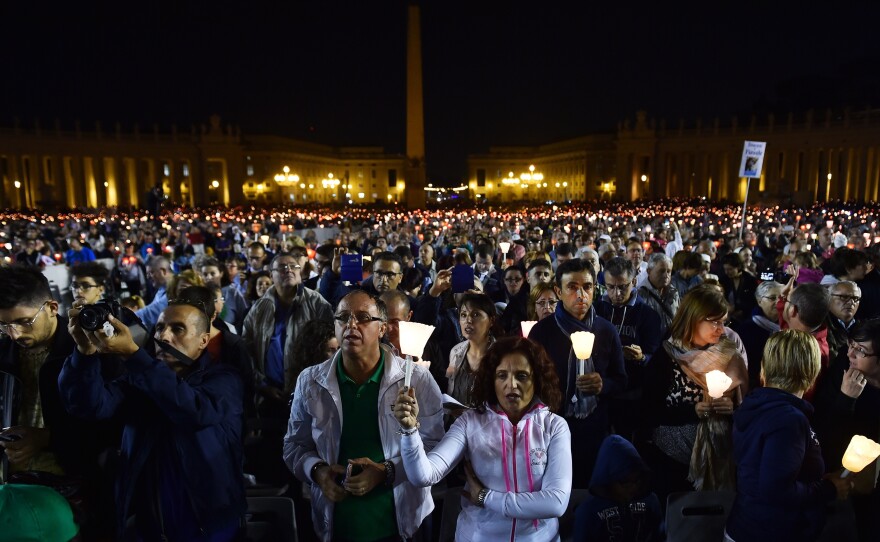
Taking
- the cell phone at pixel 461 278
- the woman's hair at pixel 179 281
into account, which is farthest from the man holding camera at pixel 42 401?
the cell phone at pixel 461 278

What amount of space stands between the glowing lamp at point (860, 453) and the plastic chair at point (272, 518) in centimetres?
287

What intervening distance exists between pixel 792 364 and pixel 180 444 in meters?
3.00

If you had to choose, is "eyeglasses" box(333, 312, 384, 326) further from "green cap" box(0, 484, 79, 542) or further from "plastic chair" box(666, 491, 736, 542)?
"plastic chair" box(666, 491, 736, 542)

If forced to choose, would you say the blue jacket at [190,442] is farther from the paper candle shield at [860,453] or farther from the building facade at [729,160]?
the building facade at [729,160]

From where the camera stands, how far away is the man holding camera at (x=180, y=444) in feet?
9.36

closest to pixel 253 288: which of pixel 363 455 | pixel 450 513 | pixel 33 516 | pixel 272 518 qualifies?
pixel 272 518

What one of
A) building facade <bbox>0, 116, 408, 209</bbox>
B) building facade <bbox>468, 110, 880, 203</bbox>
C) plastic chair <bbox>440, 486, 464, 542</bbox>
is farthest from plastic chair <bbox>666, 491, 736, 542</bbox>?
building facade <bbox>468, 110, 880, 203</bbox>

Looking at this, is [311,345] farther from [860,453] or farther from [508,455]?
[860,453]

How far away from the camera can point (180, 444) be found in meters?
2.97

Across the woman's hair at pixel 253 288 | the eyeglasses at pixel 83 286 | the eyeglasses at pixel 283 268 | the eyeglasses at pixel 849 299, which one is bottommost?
the woman's hair at pixel 253 288

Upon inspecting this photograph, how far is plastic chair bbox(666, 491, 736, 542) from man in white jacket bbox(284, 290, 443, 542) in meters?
1.36

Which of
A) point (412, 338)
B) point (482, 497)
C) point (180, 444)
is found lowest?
point (482, 497)

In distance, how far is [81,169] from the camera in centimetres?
6850

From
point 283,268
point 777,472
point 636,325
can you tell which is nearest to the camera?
point 777,472
